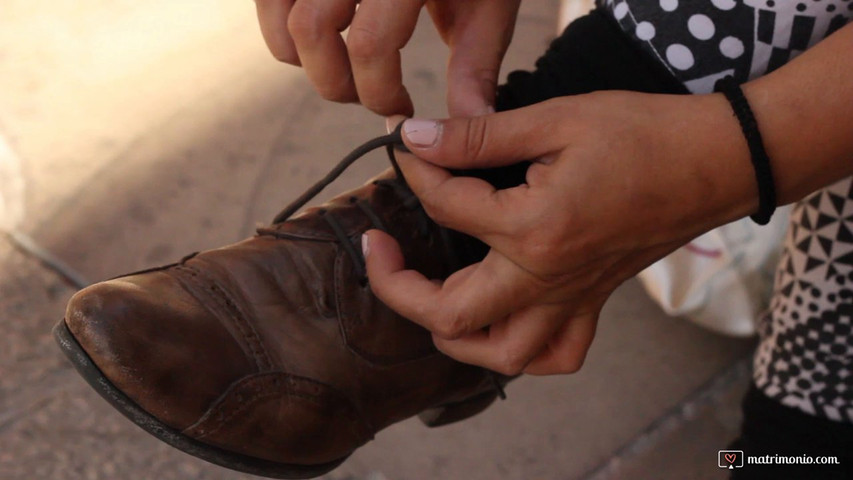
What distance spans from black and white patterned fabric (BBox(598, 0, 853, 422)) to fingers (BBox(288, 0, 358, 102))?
0.24 meters

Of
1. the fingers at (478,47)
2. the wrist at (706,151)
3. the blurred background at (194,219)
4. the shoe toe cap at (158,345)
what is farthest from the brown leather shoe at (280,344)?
the blurred background at (194,219)

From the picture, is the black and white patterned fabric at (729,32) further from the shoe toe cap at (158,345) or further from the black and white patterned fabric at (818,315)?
the shoe toe cap at (158,345)

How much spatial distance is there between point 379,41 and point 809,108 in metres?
0.33

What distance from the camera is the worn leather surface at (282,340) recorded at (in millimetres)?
682

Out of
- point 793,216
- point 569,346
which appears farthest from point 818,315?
point 569,346

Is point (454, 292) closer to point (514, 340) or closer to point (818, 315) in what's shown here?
point (514, 340)

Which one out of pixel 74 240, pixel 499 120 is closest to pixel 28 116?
pixel 74 240

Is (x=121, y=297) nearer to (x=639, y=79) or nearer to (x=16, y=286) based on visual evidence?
(x=639, y=79)

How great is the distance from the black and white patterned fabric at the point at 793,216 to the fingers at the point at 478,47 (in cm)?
10

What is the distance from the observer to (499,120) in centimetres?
65

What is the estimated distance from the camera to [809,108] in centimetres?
63

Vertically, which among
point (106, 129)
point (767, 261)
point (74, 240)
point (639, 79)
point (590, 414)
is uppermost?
point (639, 79)

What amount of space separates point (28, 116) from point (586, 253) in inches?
51.0

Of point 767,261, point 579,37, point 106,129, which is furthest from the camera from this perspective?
point 106,129
